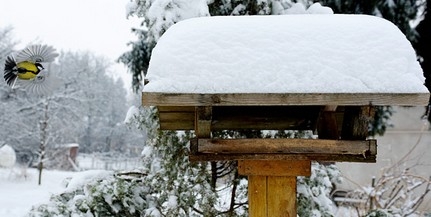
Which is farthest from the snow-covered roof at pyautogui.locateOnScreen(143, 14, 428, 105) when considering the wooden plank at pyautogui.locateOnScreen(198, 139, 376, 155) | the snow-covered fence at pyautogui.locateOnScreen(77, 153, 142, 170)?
the snow-covered fence at pyautogui.locateOnScreen(77, 153, 142, 170)

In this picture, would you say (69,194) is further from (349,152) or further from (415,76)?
(415,76)

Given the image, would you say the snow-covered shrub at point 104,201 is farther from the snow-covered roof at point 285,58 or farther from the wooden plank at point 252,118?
the snow-covered roof at point 285,58

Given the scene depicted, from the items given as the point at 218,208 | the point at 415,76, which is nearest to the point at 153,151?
the point at 218,208

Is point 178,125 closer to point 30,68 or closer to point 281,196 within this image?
point 281,196

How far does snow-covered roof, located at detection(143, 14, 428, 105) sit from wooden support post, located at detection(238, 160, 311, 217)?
1.75 ft

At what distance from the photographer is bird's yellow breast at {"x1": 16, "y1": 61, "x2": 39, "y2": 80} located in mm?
2857

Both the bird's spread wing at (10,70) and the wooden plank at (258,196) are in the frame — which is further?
the bird's spread wing at (10,70)

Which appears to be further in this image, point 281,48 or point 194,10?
point 194,10

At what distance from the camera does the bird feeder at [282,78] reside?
1.54 m

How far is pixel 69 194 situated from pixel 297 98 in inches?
96.6

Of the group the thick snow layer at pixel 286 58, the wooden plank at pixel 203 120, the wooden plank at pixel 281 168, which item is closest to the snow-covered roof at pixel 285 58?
the thick snow layer at pixel 286 58

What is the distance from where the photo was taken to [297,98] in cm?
154

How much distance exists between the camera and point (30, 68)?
9.40 feet

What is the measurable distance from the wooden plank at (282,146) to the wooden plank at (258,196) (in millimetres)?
220
